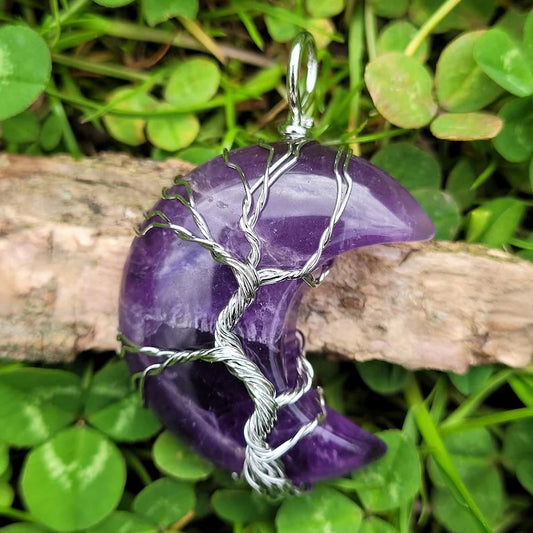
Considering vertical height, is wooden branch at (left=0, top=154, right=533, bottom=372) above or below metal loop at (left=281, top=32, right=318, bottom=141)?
below

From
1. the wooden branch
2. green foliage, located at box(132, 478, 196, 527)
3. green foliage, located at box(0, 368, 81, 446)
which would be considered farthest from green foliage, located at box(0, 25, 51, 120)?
green foliage, located at box(132, 478, 196, 527)

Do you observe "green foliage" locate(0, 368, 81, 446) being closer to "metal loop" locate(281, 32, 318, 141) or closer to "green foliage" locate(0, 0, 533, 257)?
"green foliage" locate(0, 0, 533, 257)

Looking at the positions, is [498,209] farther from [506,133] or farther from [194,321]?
[194,321]

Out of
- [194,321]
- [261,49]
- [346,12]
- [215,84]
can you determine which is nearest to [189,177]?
[194,321]

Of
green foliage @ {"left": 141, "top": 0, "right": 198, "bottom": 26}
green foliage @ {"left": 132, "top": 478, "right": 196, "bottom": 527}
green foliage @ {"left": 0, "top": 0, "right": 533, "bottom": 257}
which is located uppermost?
green foliage @ {"left": 141, "top": 0, "right": 198, "bottom": 26}

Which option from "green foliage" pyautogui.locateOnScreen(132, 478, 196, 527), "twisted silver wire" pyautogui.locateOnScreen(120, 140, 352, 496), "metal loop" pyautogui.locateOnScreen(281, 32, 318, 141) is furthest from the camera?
"green foliage" pyautogui.locateOnScreen(132, 478, 196, 527)

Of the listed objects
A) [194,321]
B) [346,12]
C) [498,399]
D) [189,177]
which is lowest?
[498,399]

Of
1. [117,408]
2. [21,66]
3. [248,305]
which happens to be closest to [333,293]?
[248,305]

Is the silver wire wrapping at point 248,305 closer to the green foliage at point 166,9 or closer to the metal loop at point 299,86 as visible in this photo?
the metal loop at point 299,86
